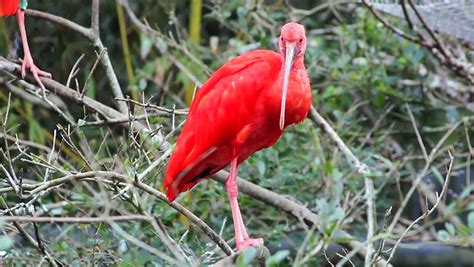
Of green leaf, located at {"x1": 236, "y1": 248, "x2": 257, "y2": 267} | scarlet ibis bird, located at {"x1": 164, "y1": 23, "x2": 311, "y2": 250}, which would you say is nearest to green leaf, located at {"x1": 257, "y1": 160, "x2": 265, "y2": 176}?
scarlet ibis bird, located at {"x1": 164, "y1": 23, "x2": 311, "y2": 250}

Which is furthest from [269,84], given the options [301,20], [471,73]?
[301,20]

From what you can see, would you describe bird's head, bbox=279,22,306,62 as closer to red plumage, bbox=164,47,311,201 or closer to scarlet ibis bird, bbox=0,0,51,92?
red plumage, bbox=164,47,311,201

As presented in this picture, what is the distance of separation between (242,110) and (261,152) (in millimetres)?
935

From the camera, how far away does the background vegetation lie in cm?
351

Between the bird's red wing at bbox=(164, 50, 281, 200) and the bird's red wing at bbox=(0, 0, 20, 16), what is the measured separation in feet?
3.34

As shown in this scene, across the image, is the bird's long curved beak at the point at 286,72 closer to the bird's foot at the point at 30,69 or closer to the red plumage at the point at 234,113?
the red plumage at the point at 234,113

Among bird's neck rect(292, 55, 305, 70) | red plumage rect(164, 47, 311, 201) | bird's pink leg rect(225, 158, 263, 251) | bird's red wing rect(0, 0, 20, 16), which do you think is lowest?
bird's pink leg rect(225, 158, 263, 251)

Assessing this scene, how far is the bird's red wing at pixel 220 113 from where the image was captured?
10.8 ft

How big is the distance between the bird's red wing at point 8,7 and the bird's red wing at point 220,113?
1.02 meters

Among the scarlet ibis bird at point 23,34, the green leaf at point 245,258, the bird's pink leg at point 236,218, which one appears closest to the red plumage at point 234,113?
the bird's pink leg at point 236,218

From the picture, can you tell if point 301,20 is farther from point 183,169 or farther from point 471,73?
point 183,169

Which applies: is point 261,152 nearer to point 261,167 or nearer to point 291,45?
point 261,167

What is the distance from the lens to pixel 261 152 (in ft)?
14.0

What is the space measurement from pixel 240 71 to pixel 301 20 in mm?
2044
